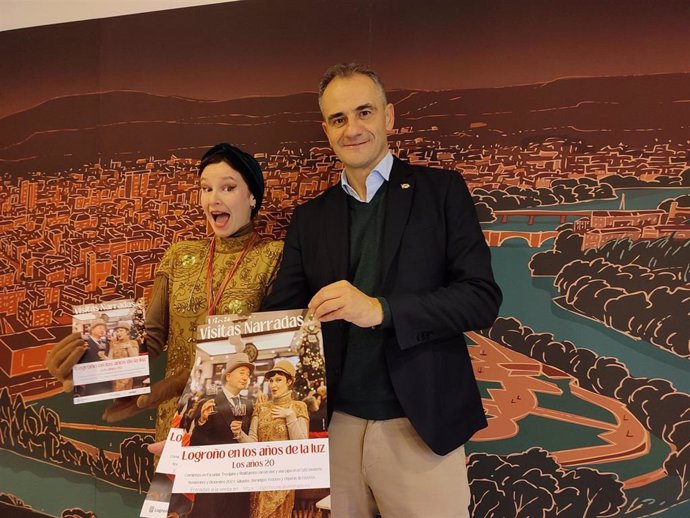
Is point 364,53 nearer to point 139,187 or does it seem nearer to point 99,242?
point 139,187

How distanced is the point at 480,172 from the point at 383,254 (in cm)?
69

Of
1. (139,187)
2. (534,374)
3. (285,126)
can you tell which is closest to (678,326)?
(534,374)

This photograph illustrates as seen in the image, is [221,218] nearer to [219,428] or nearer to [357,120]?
[357,120]

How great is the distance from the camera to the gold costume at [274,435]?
106cm

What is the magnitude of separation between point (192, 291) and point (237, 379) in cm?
59

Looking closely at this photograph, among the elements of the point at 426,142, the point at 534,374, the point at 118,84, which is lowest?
the point at 534,374

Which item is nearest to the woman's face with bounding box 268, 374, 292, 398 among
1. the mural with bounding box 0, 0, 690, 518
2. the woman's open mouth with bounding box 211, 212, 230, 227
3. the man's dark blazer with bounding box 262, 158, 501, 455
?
the man's dark blazer with bounding box 262, 158, 501, 455

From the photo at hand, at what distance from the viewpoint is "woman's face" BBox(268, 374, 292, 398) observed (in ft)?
3.78

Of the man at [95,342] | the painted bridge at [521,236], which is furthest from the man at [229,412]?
the painted bridge at [521,236]

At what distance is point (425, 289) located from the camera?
1379 millimetres

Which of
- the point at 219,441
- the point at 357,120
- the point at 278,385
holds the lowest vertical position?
the point at 219,441

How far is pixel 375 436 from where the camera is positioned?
1357 mm

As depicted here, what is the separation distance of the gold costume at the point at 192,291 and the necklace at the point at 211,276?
0.01 meters

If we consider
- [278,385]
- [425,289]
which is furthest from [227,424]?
[425,289]
